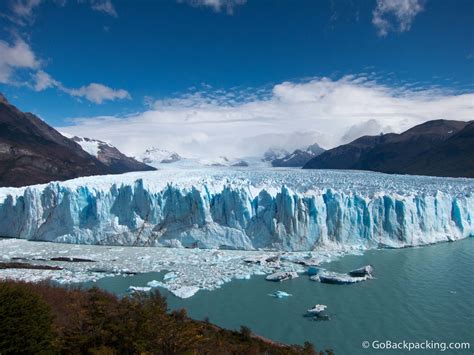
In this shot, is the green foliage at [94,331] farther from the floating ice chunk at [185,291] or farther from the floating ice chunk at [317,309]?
the floating ice chunk at [185,291]

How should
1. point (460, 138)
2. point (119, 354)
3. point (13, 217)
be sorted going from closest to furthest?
point (119, 354) < point (13, 217) < point (460, 138)

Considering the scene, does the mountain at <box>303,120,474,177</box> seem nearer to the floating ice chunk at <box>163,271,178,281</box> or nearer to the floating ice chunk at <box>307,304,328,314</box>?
the floating ice chunk at <box>307,304,328,314</box>

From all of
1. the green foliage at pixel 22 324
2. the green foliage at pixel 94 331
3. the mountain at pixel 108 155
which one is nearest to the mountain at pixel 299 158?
the mountain at pixel 108 155

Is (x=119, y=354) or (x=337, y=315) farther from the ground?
(x=119, y=354)

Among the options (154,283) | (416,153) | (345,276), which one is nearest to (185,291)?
(154,283)

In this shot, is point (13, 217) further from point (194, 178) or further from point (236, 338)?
point (236, 338)

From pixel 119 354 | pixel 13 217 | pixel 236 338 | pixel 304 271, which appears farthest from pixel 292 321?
pixel 13 217

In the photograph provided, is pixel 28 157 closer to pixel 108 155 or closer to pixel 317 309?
pixel 108 155
